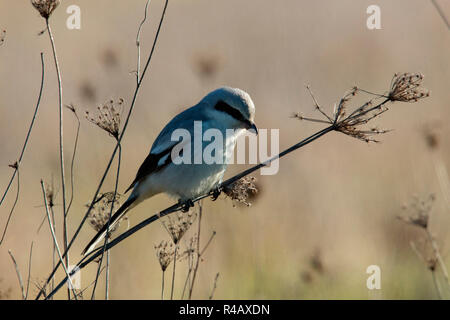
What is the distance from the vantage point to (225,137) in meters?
3.85

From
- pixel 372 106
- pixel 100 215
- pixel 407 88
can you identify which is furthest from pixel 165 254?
pixel 407 88

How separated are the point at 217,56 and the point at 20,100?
3412 mm

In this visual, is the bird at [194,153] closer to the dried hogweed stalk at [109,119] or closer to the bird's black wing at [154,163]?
the bird's black wing at [154,163]

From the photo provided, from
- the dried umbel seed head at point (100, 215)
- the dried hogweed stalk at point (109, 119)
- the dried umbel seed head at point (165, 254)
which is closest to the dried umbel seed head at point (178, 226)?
the dried umbel seed head at point (165, 254)

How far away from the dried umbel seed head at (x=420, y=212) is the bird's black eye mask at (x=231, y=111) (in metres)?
1.14

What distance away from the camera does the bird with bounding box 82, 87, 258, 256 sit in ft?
12.4

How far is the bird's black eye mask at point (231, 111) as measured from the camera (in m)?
3.81

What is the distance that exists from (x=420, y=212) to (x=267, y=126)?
3425 mm

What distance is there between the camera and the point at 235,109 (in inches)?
150

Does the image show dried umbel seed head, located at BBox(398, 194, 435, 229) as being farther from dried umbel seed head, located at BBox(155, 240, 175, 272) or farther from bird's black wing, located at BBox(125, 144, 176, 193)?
bird's black wing, located at BBox(125, 144, 176, 193)

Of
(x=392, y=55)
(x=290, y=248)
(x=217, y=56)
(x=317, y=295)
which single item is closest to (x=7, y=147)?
(x=217, y=56)

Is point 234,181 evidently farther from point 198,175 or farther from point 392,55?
point 392,55

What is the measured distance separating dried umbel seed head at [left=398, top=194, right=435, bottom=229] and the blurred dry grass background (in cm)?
139

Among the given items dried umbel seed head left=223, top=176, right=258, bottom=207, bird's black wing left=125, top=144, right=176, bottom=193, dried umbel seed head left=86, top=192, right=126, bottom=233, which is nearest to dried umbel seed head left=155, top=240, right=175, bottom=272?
dried umbel seed head left=86, top=192, right=126, bottom=233
